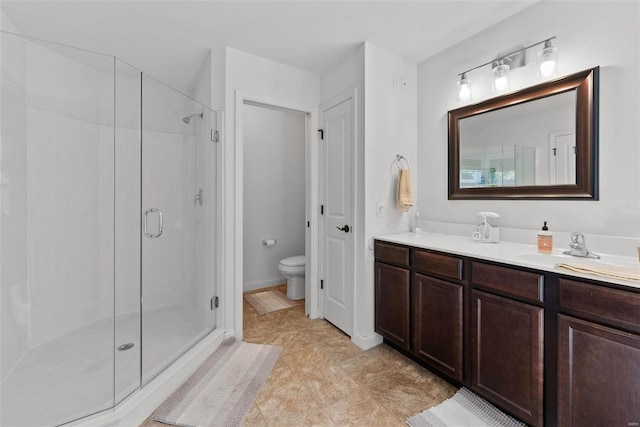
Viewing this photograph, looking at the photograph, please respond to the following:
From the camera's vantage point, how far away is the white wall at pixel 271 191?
371 centimetres

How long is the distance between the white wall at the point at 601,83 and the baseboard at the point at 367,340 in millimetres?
1123

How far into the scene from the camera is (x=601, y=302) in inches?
44.6

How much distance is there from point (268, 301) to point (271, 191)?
1.46 m

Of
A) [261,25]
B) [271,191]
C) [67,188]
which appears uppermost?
[261,25]

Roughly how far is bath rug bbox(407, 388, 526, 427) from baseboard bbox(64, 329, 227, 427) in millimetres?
1397

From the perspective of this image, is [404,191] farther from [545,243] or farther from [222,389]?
[222,389]

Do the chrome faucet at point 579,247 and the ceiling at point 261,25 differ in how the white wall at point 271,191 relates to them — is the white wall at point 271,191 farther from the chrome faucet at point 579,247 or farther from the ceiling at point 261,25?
the chrome faucet at point 579,247

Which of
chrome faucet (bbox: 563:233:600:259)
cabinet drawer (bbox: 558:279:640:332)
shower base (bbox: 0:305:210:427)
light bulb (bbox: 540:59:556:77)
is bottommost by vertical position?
shower base (bbox: 0:305:210:427)

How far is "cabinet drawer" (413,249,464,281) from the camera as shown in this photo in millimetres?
1668

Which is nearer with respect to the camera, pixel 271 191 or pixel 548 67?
pixel 548 67

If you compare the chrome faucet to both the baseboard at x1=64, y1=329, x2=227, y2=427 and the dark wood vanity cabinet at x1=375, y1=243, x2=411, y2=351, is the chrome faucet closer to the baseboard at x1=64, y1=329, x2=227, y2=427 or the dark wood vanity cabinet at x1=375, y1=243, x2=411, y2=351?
the dark wood vanity cabinet at x1=375, y1=243, x2=411, y2=351

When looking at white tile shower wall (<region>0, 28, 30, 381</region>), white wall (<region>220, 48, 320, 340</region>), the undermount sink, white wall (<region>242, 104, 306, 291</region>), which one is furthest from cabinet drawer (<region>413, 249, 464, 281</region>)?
white tile shower wall (<region>0, 28, 30, 381</region>)

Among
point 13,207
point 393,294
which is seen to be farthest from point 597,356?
point 13,207

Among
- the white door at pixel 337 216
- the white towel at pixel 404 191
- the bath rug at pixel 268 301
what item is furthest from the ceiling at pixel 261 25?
the bath rug at pixel 268 301
